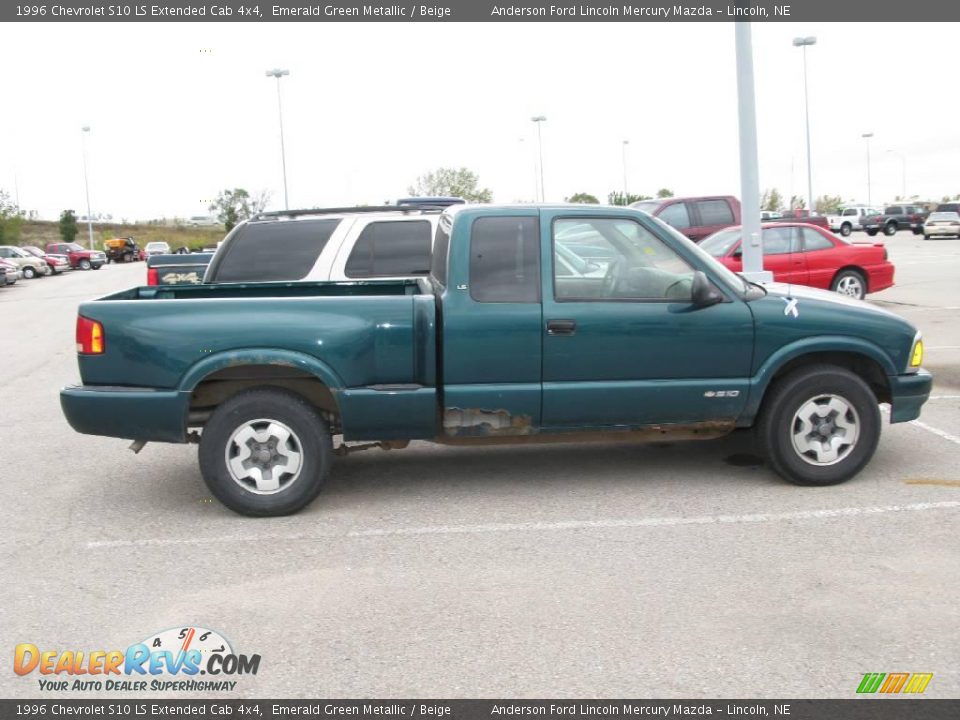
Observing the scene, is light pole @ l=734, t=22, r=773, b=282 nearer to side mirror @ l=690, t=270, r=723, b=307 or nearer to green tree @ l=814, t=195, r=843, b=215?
side mirror @ l=690, t=270, r=723, b=307

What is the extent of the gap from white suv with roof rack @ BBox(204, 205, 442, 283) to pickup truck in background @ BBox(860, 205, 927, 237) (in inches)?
2028

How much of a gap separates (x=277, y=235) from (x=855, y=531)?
5422 mm

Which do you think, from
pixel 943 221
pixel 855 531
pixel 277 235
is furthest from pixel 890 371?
pixel 943 221

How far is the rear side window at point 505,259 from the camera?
6.04m

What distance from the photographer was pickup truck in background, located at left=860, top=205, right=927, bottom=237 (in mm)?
54812

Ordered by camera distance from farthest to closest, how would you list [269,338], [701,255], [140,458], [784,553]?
[140,458]
[701,255]
[269,338]
[784,553]

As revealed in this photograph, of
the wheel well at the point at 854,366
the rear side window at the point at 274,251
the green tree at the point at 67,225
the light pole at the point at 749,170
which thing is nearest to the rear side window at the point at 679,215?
the light pole at the point at 749,170

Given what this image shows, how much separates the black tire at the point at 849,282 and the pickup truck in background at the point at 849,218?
39347 millimetres

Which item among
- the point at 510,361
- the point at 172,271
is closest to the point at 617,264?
the point at 510,361

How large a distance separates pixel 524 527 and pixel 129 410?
8.05 feet

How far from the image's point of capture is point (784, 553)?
5.13 m

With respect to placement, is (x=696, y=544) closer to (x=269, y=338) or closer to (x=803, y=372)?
(x=803, y=372)

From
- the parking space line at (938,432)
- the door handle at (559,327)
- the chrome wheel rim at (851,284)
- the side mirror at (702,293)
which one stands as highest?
the side mirror at (702,293)

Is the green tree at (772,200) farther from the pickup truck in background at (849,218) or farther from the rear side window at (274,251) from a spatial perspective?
the rear side window at (274,251)
